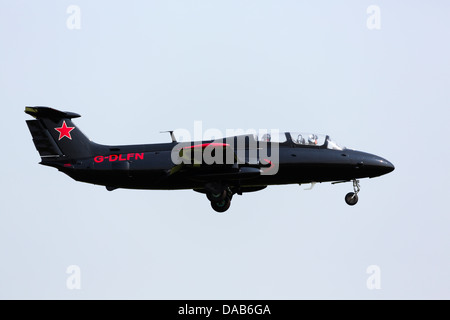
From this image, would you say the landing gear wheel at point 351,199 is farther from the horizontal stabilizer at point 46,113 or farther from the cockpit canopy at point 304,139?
the horizontal stabilizer at point 46,113

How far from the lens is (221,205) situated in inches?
851

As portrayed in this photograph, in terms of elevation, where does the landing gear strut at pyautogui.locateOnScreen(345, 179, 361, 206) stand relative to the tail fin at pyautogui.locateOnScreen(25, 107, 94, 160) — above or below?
below

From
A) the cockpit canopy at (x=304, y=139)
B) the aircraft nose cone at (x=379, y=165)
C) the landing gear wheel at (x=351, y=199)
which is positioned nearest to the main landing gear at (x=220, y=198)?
the cockpit canopy at (x=304, y=139)

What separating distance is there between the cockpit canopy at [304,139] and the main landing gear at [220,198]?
7.41ft

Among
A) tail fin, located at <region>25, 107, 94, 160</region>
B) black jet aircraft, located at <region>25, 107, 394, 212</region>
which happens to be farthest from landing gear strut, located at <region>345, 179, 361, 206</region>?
tail fin, located at <region>25, 107, 94, 160</region>

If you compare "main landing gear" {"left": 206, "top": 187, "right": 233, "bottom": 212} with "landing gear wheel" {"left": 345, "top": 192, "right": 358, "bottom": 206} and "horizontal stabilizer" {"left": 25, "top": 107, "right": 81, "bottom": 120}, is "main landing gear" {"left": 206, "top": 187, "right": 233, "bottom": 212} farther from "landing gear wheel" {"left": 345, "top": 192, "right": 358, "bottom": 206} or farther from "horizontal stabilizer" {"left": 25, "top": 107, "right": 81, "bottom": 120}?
"horizontal stabilizer" {"left": 25, "top": 107, "right": 81, "bottom": 120}

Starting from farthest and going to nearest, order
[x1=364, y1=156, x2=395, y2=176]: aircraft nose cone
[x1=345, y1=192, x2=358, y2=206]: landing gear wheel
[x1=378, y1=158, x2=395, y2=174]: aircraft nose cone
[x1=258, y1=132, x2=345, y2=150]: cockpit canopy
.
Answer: [x1=345, y1=192, x2=358, y2=206]: landing gear wheel < [x1=378, y1=158, x2=395, y2=174]: aircraft nose cone < [x1=364, y1=156, x2=395, y2=176]: aircraft nose cone < [x1=258, y1=132, x2=345, y2=150]: cockpit canopy

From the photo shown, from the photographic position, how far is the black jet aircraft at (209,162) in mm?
21188

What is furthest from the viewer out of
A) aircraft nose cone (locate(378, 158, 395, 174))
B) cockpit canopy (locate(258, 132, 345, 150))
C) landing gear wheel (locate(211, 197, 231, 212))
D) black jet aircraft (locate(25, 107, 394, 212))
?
aircraft nose cone (locate(378, 158, 395, 174))

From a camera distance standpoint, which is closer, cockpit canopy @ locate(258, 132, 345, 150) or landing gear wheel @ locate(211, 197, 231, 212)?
landing gear wheel @ locate(211, 197, 231, 212)

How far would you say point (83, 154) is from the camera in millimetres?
22062

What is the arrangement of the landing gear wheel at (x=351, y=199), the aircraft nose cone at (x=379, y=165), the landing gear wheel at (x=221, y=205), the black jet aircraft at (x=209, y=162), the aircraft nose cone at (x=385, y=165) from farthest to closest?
the landing gear wheel at (x=351, y=199)
the aircraft nose cone at (x=385, y=165)
the aircraft nose cone at (x=379, y=165)
the landing gear wheel at (x=221, y=205)
the black jet aircraft at (x=209, y=162)

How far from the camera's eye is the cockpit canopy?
21750 mm

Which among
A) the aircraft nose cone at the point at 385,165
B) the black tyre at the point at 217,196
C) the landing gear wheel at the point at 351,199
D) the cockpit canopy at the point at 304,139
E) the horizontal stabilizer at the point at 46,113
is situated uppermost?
the horizontal stabilizer at the point at 46,113
